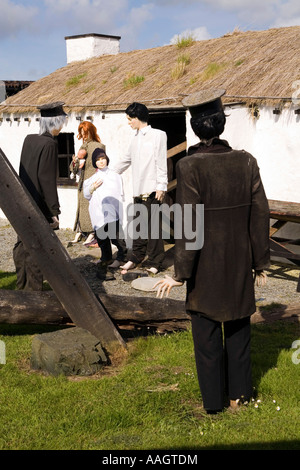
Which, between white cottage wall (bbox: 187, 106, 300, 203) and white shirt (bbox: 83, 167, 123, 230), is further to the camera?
white cottage wall (bbox: 187, 106, 300, 203)

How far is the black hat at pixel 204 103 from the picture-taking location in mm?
3732

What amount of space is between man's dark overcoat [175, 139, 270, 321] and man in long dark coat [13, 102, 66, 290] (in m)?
2.61

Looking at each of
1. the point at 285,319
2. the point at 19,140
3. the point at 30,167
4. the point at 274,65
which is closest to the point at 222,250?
the point at 285,319

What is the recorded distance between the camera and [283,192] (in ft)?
30.4

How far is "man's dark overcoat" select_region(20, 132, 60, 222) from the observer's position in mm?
6184

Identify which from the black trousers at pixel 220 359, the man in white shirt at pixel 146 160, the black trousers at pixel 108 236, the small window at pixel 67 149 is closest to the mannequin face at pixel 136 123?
the man in white shirt at pixel 146 160

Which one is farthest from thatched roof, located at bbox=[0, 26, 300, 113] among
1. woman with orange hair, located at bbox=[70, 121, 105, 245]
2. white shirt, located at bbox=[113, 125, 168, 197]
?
white shirt, located at bbox=[113, 125, 168, 197]

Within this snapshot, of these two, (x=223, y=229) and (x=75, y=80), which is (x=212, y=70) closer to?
(x=75, y=80)

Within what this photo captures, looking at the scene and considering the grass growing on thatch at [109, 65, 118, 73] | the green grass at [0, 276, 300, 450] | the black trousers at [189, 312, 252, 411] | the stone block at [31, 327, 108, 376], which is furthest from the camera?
the grass growing on thatch at [109, 65, 118, 73]

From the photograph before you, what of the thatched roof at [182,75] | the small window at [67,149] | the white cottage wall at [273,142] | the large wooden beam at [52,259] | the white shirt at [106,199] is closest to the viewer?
the large wooden beam at [52,259]

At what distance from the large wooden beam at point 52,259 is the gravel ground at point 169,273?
7.28 ft

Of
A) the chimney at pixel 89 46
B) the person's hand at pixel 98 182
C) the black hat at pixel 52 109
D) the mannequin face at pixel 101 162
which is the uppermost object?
the chimney at pixel 89 46

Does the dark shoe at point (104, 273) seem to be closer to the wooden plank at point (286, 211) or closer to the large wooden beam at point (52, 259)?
the wooden plank at point (286, 211)

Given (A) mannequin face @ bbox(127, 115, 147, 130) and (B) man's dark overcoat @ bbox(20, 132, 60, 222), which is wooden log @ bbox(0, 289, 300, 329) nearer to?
(B) man's dark overcoat @ bbox(20, 132, 60, 222)
